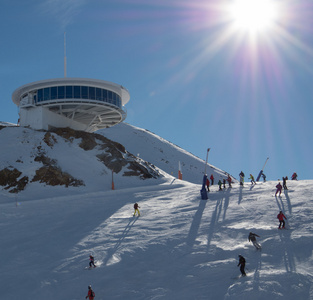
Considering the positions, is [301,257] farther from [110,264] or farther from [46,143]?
[46,143]

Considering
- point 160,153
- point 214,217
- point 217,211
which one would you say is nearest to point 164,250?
point 214,217

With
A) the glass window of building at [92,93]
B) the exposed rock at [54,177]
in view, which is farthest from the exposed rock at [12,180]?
the glass window of building at [92,93]

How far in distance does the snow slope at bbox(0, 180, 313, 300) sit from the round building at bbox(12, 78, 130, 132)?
2274 centimetres

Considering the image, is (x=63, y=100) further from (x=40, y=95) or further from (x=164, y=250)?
(x=164, y=250)

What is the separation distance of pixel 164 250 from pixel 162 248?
9.7 inches

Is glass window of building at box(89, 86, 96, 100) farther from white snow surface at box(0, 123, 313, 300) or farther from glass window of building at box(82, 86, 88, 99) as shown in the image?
white snow surface at box(0, 123, 313, 300)

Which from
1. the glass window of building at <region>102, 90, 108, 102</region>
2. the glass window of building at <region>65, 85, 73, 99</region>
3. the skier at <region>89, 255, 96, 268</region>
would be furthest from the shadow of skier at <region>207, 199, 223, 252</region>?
the glass window of building at <region>65, 85, 73, 99</region>

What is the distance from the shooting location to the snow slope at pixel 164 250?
11.1m

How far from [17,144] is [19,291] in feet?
92.0

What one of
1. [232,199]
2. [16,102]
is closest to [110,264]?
[232,199]

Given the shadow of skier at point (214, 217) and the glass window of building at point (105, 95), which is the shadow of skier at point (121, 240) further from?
the glass window of building at point (105, 95)

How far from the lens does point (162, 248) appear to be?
14.6 metres

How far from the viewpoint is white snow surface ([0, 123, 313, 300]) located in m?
11.2

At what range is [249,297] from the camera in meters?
10.1
